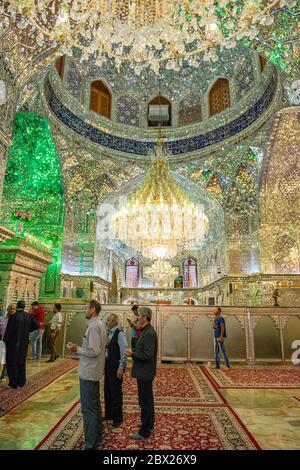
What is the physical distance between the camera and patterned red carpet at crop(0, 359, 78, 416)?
322cm

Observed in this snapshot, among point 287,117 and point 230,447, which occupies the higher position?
point 287,117

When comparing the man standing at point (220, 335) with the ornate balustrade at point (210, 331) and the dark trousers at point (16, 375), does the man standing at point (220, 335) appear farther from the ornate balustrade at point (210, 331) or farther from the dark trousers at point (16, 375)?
the dark trousers at point (16, 375)

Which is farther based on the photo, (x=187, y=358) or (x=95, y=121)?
A: (x=95, y=121)

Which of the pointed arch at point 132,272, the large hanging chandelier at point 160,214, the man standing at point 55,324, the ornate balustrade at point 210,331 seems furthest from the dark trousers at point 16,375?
the pointed arch at point 132,272

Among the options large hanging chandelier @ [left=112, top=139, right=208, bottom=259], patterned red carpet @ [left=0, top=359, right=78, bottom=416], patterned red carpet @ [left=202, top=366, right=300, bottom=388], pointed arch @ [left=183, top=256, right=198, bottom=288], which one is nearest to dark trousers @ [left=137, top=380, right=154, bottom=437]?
patterned red carpet @ [left=0, top=359, right=78, bottom=416]

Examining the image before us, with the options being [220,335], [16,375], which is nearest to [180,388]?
[220,335]

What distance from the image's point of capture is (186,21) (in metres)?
3.91

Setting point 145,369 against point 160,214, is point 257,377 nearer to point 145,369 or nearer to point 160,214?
point 145,369

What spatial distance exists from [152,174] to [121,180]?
270 cm

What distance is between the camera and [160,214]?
28.4ft

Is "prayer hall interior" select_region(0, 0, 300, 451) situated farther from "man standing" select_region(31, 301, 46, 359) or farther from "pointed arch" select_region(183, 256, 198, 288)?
"pointed arch" select_region(183, 256, 198, 288)

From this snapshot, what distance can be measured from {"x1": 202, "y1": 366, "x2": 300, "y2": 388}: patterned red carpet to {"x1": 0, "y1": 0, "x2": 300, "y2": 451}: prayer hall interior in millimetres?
45
